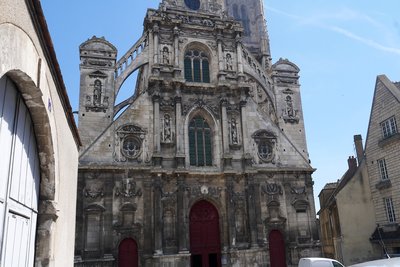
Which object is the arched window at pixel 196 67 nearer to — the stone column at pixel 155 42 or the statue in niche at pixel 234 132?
the stone column at pixel 155 42

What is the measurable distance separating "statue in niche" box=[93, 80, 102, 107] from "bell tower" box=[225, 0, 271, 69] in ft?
58.1

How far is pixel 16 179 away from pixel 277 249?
15772 mm

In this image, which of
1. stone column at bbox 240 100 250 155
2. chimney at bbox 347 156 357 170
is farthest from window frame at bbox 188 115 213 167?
chimney at bbox 347 156 357 170

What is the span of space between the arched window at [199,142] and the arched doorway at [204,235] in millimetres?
2096

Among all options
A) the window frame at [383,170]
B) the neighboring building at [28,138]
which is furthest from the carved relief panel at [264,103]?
the neighboring building at [28,138]

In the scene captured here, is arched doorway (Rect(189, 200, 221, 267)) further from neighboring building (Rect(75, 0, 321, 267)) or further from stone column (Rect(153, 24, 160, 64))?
stone column (Rect(153, 24, 160, 64))

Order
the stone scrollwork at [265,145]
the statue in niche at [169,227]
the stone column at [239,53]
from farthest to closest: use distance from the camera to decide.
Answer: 1. the stone column at [239,53]
2. the stone scrollwork at [265,145]
3. the statue in niche at [169,227]

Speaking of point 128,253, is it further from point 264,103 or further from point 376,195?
point 376,195

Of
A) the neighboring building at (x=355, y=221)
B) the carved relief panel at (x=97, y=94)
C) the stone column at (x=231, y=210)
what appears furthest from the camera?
the neighboring building at (x=355, y=221)

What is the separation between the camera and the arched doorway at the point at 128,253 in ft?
51.6

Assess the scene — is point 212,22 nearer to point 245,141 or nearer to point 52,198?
point 245,141

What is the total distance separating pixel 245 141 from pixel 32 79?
1553 centimetres

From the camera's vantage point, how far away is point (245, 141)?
18781 millimetres

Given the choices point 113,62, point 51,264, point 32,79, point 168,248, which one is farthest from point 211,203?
point 32,79
